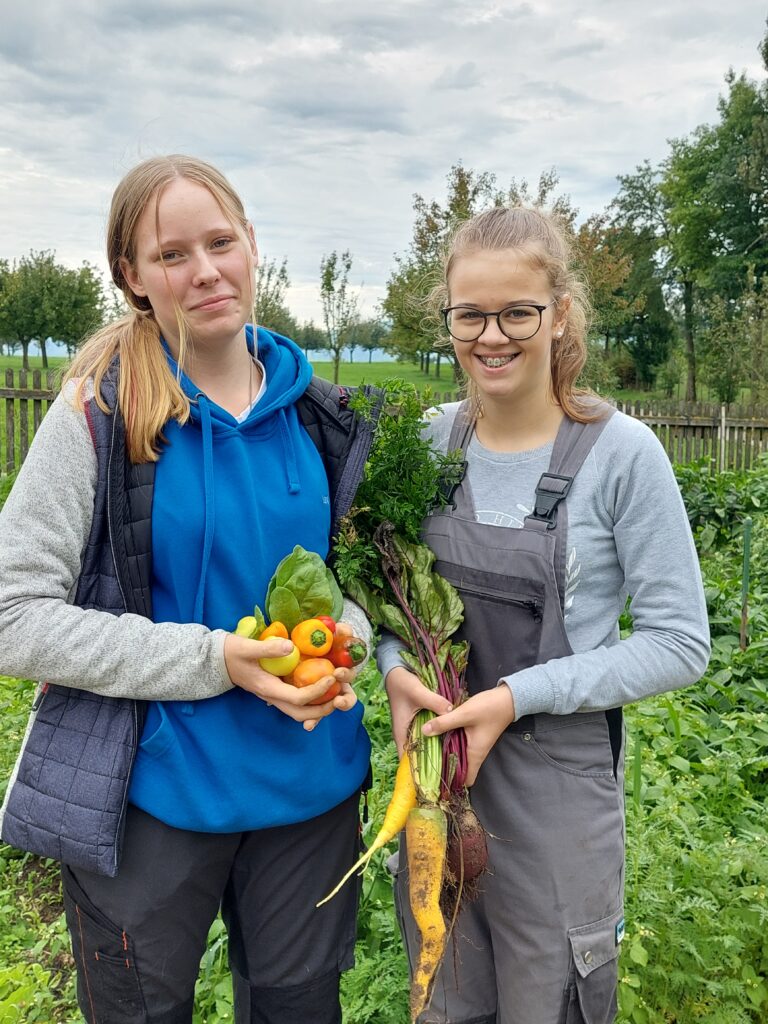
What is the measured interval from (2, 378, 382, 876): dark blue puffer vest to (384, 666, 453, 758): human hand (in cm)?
57

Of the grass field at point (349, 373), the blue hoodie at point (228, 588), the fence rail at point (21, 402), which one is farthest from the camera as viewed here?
the grass field at point (349, 373)

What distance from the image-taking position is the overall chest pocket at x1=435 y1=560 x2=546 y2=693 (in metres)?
1.80

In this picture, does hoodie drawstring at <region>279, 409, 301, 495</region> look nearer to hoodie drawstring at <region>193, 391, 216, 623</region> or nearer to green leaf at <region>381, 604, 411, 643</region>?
hoodie drawstring at <region>193, 391, 216, 623</region>

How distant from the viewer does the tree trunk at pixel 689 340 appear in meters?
34.6

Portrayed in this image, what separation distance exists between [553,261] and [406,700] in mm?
1066

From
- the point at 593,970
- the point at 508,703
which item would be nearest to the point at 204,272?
the point at 508,703

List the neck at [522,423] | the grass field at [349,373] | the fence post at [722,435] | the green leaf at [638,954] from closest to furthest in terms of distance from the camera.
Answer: the neck at [522,423]
the green leaf at [638,954]
the fence post at [722,435]
the grass field at [349,373]

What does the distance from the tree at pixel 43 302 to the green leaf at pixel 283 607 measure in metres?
28.3

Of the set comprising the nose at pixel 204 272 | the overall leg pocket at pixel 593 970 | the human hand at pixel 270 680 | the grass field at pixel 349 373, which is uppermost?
the grass field at pixel 349 373

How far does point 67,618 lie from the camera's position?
1579mm

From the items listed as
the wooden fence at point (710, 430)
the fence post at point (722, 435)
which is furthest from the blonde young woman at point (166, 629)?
the fence post at point (722, 435)

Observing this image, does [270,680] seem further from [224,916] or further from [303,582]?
[224,916]

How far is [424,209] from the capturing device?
16781 mm

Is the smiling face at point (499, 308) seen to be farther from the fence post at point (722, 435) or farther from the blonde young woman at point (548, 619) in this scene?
the fence post at point (722, 435)
